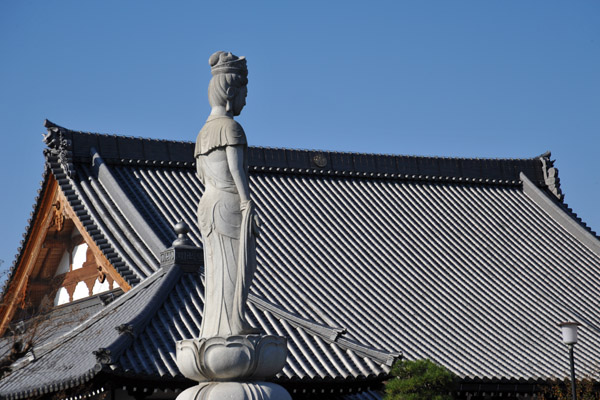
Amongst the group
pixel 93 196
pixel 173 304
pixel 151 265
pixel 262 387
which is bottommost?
pixel 262 387

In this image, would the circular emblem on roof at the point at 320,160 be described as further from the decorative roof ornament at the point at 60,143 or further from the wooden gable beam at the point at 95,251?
the wooden gable beam at the point at 95,251

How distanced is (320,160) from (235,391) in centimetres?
1700

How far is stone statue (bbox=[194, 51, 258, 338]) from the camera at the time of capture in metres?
9.01

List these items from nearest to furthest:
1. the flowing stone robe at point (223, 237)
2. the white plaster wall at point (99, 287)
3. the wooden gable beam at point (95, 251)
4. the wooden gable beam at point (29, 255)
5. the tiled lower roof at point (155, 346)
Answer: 1. the flowing stone robe at point (223, 237)
2. the tiled lower roof at point (155, 346)
3. the wooden gable beam at point (95, 251)
4. the white plaster wall at point (99, 287)
5. the wooden gable beam at point (29, 255)

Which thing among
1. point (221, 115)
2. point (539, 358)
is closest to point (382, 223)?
point (539, 358)

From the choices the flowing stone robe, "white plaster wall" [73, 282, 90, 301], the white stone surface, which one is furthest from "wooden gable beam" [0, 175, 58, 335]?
the white stone surface

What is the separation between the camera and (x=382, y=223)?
947 inches

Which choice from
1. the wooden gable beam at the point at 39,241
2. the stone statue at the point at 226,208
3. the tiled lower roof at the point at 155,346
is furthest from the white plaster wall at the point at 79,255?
the stone statue at the point at 226,208

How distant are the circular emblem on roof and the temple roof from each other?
0.32 ft

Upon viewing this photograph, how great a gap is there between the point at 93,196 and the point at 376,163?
8.02 metres

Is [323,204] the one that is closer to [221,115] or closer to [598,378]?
[598,378]

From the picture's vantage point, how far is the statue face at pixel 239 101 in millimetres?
9594

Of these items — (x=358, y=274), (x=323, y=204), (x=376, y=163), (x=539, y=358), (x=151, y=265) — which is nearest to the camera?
(x=151, y=265)

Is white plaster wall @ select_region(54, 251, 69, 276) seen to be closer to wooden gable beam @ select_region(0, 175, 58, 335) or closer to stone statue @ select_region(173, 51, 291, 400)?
wooden gable beam @ select_region(0, 175, 58, 335)
